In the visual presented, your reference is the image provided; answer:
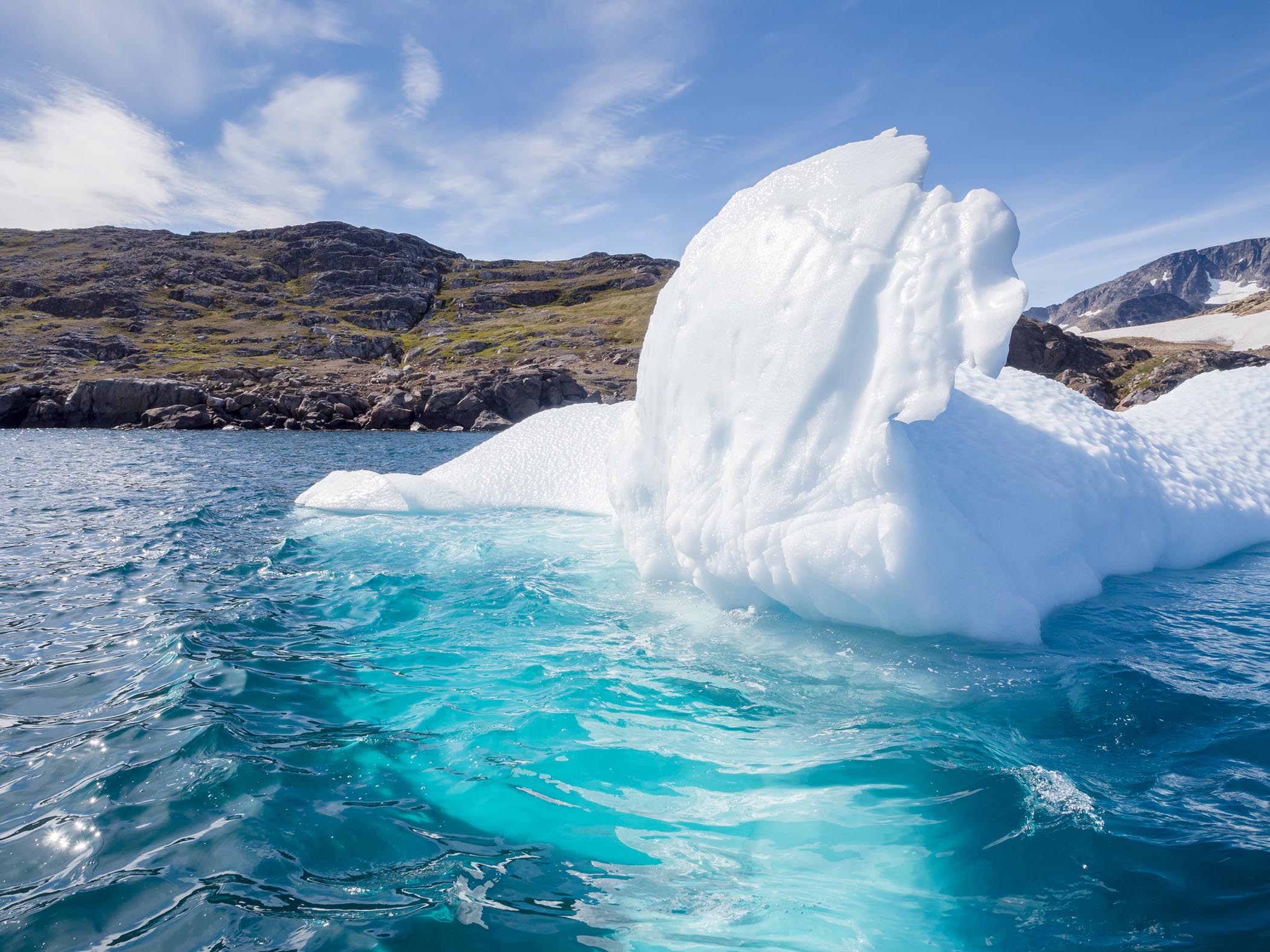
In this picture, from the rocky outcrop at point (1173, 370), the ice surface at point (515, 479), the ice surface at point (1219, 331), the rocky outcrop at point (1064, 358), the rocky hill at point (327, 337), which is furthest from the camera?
the ice surface at point (1219, 331)

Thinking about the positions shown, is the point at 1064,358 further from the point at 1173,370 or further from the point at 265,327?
the point at 265,327

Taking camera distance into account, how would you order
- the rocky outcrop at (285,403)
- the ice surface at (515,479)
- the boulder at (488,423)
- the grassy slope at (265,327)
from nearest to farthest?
the ice surface at (515,479) < the rocky outcrop at (285,403) < the boulder at (488,423) < the grassy slope at (265,327)

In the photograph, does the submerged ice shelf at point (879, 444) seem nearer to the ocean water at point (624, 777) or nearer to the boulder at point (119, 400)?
the ocean water at point (624, 777)

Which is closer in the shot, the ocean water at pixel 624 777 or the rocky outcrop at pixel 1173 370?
the ocean water at pixel 624 777

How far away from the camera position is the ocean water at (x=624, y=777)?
360 cm

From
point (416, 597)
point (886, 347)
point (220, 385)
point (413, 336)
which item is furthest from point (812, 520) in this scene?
point (413, 336)

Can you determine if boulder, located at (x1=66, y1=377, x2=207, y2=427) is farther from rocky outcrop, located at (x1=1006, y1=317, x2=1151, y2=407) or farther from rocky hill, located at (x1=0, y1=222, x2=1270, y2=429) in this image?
rocky outcrop, located at (x1=1006, y1=317, x2=1151, y2=407)

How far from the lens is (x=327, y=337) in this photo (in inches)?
4363

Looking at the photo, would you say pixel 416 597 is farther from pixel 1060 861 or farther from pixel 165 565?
pixel 1060 861

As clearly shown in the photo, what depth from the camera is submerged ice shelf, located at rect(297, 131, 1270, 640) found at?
6.98 m

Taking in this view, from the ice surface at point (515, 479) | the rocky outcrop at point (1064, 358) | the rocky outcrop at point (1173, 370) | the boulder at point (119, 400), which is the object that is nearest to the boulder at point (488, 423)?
the boulder at point (119, 400)

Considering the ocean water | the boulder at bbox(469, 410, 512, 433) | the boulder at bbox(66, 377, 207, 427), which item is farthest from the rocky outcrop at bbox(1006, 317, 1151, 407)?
the boulder at bbox(66, 377, 207, 427)

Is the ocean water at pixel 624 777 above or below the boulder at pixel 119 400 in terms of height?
below

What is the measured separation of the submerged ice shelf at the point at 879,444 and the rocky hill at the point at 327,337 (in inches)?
2316
